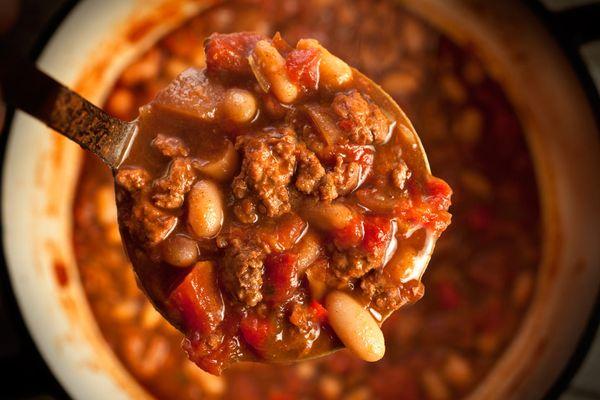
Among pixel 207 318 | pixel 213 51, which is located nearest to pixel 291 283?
pixel 207 318

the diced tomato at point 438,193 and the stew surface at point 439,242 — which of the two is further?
the stew surface at point 439,242

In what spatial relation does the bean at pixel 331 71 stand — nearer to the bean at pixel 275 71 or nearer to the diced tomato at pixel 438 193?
the bean at pixel 275 71

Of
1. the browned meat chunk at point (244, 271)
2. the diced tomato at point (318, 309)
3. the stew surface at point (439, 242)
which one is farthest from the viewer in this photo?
the stew surface at point (439, 242)

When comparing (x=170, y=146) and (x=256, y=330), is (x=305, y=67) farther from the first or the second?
(x=256, y=330)

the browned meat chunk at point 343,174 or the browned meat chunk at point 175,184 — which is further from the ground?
the browned meat chunk at point 175,184

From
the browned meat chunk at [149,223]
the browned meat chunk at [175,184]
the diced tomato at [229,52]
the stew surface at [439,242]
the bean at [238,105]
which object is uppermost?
the diced tomato at [229,52]

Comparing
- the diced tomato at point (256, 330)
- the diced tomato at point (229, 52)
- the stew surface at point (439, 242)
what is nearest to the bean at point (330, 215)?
the diced tomato at point (256, 330)

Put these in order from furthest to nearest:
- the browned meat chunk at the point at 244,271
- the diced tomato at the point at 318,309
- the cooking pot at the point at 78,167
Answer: the cooking pot at the point at 78,167 < the diced tomato at the point at 318,309 < the browned meat chunk at the point at 244,271

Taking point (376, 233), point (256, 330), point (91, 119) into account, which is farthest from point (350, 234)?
point (91, 119)
